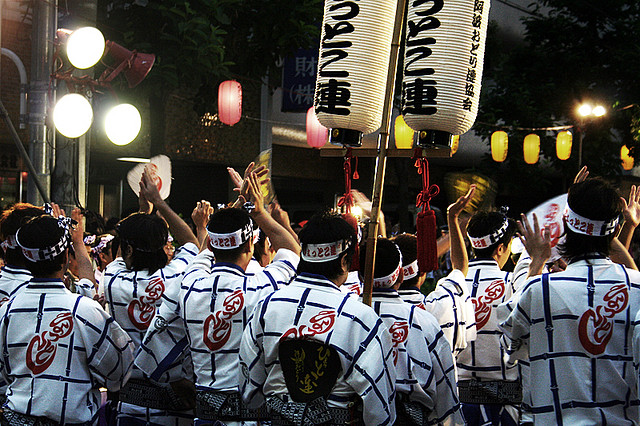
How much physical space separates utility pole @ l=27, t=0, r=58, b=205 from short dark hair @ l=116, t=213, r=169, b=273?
3715 mm

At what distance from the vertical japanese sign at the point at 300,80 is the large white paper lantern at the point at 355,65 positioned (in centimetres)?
1151

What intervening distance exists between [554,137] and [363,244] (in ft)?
53.4

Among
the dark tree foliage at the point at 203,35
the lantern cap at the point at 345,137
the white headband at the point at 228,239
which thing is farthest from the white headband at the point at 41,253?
the dark tree foliage at the point at 203,35

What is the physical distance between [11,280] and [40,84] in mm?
3860

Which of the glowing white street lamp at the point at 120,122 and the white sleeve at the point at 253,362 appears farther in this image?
the glowing white street lamp at the point at 120,122

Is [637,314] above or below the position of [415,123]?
below

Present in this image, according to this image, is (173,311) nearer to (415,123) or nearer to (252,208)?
(252,208)

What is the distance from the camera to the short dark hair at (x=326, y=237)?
3.59 metres

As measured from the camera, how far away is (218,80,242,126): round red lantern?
12.5m

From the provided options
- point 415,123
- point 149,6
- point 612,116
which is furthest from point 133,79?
point 612,116

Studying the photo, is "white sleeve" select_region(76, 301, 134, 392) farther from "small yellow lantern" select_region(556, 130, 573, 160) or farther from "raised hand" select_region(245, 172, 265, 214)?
"small yellow lantern" select_region(556, 130, 573, 160)

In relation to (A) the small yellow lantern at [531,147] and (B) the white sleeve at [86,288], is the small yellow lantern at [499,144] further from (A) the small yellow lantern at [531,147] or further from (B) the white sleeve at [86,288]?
(B) the white sleeve at [86,288]

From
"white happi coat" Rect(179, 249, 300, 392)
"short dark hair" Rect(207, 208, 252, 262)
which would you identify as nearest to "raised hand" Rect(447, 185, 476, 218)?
"white happi coat" Rect(179, 249, 300, 392)

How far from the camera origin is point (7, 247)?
5043 mm
